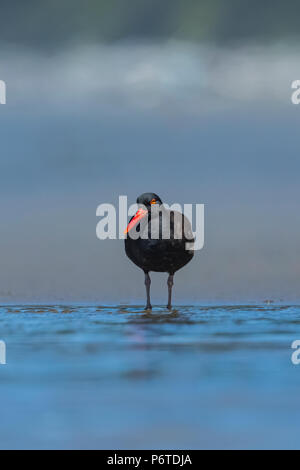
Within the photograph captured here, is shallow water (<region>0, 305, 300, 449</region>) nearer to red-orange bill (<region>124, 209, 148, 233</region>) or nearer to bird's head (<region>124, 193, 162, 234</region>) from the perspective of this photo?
red-orange bill (<region>124, 209, 148, 233</region>)

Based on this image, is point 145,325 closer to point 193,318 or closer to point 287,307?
point 193,318

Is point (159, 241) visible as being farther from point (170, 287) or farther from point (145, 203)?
point (145, 203)

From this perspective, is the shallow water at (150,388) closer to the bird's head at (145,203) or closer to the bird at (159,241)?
the bird at (159,241)

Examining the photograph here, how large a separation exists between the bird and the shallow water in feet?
14.3

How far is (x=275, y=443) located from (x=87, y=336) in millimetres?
4969

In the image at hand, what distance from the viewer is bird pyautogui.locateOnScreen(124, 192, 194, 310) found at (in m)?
13.6

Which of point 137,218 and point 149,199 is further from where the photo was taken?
point 149,199

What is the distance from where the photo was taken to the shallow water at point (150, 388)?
3.76m

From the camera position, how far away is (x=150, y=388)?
491 cm

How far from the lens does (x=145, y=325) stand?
9.80m

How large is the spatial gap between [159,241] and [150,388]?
868 centimetres

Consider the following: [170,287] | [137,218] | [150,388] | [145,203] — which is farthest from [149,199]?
[150,388]

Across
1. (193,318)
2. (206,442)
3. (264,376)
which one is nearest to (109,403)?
(206,442)

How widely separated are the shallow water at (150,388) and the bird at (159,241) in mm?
4361
